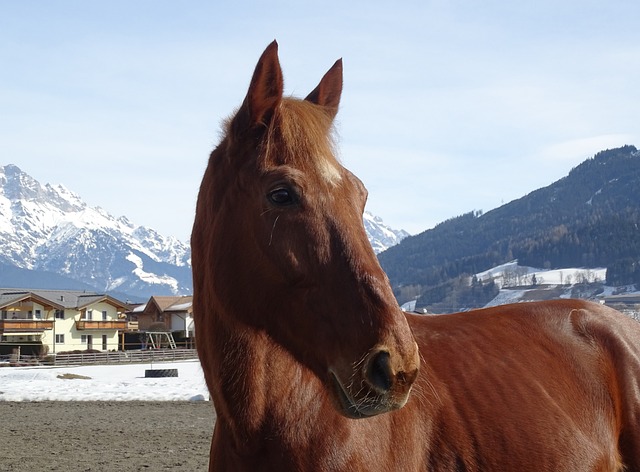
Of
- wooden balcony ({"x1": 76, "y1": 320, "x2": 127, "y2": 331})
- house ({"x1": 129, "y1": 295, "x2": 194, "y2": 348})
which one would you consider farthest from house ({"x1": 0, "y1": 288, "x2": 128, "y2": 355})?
house ({"x1": 129, "y1": 295, "x2": 194, "y2": 348})

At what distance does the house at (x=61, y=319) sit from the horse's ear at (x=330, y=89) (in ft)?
218

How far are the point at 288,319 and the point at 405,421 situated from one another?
84cm

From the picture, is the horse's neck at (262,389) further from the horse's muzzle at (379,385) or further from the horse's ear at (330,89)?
the horse's ear at (330,89)

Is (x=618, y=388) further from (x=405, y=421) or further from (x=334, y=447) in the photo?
(x=334, y=447)

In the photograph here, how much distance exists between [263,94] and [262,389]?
48.1 inches

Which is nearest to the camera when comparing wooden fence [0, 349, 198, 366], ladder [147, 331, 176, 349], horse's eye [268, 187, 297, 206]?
horse's eye [268, 187, 297, 206]

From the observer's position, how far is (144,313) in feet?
275

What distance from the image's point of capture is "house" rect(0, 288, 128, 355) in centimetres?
6681

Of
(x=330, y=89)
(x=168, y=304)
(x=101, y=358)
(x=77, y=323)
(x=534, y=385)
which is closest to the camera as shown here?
(x=330, y=89)

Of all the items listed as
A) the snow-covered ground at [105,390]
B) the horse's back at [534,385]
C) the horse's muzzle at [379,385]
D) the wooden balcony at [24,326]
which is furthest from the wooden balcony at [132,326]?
the horse's muzzle at [379,385]

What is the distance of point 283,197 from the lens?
2.93 metres

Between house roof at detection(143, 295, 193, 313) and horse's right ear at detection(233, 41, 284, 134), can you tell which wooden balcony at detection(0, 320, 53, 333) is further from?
horse's right ear at detection(233, 41, 284, 134)

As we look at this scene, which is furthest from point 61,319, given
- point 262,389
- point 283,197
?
point 283,197

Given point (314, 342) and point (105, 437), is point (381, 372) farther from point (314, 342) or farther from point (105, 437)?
point (105, 437)
